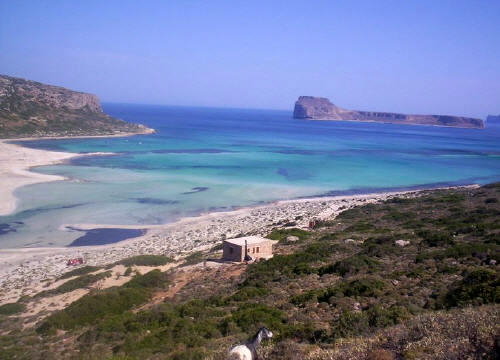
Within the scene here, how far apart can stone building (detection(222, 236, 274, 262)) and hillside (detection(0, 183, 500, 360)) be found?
0.84m

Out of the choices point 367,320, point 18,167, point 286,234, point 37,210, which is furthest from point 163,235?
point 18,167

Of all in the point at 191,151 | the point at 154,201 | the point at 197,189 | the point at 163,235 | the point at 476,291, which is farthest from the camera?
the point at 191,151

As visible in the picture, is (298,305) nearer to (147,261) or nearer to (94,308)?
(94,308)

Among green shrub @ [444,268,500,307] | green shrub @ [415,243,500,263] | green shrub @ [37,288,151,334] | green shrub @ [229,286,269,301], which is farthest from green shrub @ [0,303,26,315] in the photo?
green shrub @ [415,243,500,263]

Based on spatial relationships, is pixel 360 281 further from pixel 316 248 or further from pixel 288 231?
pixel 288 231

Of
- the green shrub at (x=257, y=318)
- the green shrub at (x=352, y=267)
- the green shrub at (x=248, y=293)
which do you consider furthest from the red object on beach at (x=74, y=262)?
the green shrub at (x=257, y=318)

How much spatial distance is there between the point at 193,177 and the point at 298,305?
1386 inches

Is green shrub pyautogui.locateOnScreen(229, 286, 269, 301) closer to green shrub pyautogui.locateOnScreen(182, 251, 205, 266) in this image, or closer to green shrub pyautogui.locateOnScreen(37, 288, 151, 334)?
green shrub pyautogui.locateOnScreen(37, 288, 151, 334)

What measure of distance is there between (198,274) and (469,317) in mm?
11018

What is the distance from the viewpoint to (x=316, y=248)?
17.5m

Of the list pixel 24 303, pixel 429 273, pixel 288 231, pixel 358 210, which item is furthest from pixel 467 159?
pixel 24 303

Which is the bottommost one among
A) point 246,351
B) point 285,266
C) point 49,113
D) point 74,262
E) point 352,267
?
point 74,262

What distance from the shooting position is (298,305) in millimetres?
10984

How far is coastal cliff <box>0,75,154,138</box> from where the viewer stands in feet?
260
